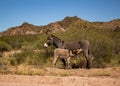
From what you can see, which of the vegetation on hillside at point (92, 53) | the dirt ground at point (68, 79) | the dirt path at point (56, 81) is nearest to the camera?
the dirt path at point (56, 81)

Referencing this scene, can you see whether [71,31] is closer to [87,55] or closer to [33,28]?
[87,55]

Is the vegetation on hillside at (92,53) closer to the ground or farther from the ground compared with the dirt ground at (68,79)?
farther from the ground

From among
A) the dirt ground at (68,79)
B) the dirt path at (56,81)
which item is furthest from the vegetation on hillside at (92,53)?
the dirt path at (56,81)

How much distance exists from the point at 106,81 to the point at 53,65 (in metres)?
5.63

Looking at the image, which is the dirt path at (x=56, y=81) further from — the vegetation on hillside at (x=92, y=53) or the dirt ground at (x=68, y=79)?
the vegetation on hillside at (x=92, y=53)

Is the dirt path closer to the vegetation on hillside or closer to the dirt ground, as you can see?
the dirt ground

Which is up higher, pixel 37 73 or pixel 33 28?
pixel 33 28

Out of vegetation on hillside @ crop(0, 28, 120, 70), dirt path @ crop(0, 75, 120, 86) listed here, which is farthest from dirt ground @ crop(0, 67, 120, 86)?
vegetation on hillside @ crop(0, 28, 120, 70)

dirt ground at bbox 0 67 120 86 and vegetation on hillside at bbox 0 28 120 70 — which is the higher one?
vegetation on hillside at bbox 0 28 120 70

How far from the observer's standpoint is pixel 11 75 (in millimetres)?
16438

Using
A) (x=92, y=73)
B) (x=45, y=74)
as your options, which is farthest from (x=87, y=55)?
(x=45, y=74)

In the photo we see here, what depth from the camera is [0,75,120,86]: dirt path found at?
13625 mm

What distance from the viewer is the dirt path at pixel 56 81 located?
1362 cm

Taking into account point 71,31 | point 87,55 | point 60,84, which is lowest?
point 60,84
